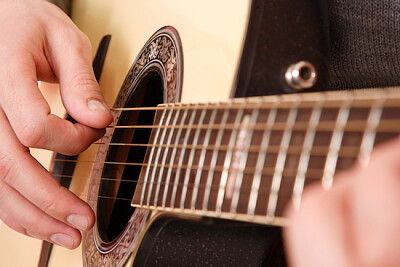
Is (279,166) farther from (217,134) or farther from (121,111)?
(121,111)

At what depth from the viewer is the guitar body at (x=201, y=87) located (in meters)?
0.49

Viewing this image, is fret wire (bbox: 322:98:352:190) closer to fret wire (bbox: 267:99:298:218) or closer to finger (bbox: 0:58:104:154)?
fret wire (bbox: 267:99:298:218)

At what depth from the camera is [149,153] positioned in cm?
55

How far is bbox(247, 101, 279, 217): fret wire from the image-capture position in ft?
1.28

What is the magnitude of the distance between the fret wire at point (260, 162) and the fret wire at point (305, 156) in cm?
4

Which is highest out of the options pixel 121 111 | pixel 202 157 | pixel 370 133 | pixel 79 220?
pixel 370 133

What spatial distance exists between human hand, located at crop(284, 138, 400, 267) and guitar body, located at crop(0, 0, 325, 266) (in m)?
0.16

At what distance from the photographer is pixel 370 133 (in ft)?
1.07

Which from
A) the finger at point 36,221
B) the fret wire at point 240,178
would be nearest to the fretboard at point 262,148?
the fret wire at point 240,178

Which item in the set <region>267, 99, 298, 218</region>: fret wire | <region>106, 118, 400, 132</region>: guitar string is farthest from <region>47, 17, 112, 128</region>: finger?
<region>267, 99, 298, 218</region>: fret wire

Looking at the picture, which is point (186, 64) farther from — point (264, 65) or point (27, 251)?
point (27, 251)

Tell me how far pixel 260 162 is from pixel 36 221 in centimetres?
46

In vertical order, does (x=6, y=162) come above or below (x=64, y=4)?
below

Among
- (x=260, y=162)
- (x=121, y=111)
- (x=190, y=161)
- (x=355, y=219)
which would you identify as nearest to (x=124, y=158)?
(x=121, y=111)
